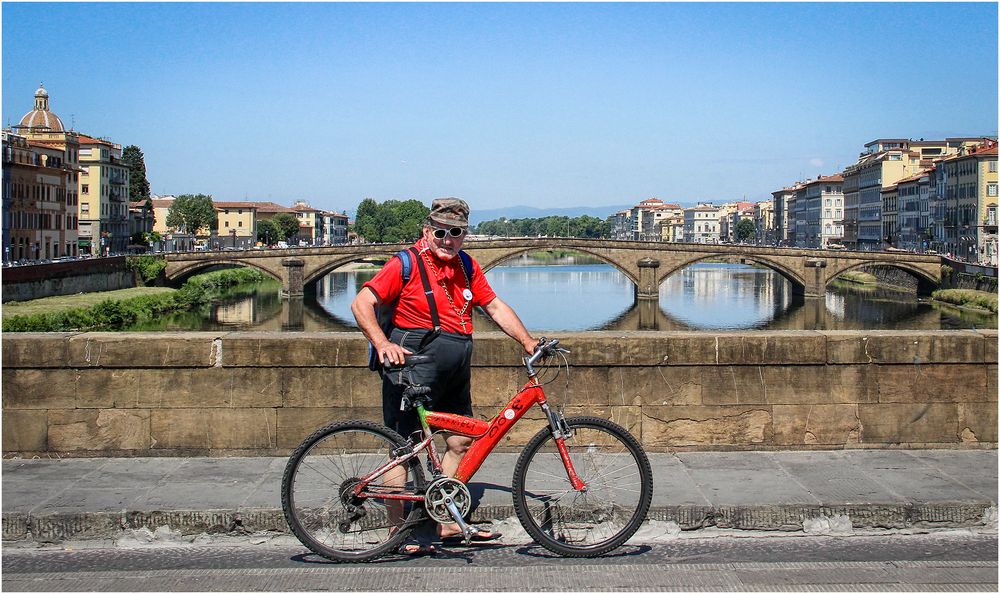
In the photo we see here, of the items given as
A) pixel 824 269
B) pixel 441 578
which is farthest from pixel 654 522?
pixel 824 269

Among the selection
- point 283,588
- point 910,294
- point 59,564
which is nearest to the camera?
point 283,588

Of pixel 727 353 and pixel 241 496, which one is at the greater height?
pixel 727 353

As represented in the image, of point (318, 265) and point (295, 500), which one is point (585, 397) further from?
point (318, 265)

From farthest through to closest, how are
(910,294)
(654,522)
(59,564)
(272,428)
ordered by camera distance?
(910,294)
(272,428)
(654,522)
(59,564)

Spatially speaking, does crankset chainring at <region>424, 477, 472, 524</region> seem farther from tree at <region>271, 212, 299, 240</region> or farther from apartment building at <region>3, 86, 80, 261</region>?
tree at <region>271, 212, 299, 240</region>

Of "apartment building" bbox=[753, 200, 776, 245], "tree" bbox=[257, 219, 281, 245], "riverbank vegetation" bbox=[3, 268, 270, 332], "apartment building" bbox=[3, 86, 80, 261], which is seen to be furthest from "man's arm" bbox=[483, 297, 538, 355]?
"apartment building" bbox=[753, 200, 776, 245]

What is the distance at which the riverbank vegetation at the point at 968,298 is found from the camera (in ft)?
171

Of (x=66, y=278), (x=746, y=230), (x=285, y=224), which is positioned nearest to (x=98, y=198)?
(x=66, y=278)

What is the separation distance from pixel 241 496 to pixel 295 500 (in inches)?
27.6

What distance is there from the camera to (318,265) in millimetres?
69938

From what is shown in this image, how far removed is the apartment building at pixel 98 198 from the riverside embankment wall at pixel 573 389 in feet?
272

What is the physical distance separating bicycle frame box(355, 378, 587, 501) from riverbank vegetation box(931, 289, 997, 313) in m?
51.1

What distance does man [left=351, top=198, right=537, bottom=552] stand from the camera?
187 inches

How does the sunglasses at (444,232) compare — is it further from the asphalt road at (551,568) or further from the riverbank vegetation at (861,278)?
the riverbank vegetation at (861,278)
